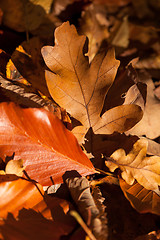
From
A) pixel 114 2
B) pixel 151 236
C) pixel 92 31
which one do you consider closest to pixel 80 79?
pixel 151 236

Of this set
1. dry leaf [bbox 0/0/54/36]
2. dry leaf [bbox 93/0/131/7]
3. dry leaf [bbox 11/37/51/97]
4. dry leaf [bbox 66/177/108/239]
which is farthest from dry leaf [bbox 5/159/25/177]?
dry leaf [bbox 93/0/131/7]

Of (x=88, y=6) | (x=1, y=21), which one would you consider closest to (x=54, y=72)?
(x=1, y=21)

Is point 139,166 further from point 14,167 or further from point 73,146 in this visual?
point 14,167

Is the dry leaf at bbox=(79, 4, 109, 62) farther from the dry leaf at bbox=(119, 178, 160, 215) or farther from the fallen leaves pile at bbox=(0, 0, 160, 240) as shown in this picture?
the dry leaf at bbox=(119, 178, 160, 215)

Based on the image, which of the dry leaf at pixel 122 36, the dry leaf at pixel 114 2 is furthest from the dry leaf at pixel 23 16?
the dry leaf at pixel 114 2

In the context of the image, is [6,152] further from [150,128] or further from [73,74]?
[150,128]

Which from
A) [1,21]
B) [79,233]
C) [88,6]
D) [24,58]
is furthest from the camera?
[88,6]

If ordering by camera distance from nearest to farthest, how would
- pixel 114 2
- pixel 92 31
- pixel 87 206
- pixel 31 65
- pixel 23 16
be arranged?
pixel 87 206
pixel 31 65
pixel 23 16
pixel 92 31
pixel 114 2
